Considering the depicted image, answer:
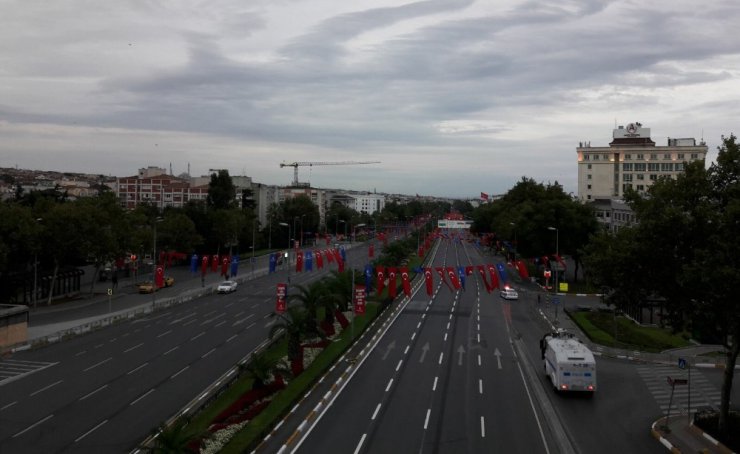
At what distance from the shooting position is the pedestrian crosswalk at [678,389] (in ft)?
88.9

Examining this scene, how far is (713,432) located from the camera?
22.8m

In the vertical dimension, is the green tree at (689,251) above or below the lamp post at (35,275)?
above

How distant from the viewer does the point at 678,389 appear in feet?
98.2

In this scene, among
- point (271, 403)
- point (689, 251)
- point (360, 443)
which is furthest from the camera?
point (271, 403)

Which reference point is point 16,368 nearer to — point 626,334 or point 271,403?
point 271,403

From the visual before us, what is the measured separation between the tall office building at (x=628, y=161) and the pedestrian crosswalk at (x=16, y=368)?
333 feet

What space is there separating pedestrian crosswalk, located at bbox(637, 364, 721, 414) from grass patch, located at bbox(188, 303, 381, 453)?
1471 centimetres

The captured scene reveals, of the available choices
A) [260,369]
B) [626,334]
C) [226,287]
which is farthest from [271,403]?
[226,287]

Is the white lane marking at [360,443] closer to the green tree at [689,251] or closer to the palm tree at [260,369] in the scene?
the palm tree at [260,369]

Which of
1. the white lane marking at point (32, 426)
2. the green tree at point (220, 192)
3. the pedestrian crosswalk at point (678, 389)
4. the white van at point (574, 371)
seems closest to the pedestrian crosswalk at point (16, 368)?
the white lane marking at point (32, 426)

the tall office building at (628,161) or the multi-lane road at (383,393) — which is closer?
the multi-lane road at (383,393)

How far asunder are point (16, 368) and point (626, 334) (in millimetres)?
35939

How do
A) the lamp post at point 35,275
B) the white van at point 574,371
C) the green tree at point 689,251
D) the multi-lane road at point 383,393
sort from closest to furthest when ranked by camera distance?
the green tree at point 689,251, the multi-lane road at point 383,393, the white van at point 574,371, the lamp post at point 35,275

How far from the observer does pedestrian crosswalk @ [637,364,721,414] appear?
88.9 ft
